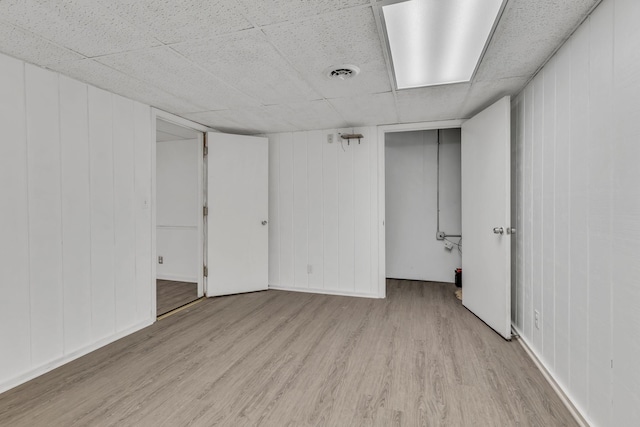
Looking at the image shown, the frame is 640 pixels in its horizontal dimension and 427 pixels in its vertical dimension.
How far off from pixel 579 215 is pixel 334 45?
1689 mm

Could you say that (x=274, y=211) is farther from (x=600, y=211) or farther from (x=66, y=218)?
(x=600, y=211)

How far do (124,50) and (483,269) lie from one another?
3.42m

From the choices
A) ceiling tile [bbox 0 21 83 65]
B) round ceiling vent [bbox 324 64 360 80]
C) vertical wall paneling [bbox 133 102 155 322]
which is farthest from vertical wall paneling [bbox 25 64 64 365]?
round ceiling vent [bbox 324 64 360 80]

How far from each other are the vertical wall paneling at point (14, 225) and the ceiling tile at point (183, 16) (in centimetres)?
107

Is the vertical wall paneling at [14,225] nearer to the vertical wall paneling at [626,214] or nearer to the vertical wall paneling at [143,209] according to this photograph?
the vertical wall paneling at [143,209]

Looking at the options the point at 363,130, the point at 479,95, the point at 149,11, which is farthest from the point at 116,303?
the point at 479,95

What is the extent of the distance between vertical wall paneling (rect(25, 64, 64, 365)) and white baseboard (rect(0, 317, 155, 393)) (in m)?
0.05

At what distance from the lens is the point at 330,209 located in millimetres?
3982

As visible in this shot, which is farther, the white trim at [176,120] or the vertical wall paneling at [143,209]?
the white trim at [176,120]

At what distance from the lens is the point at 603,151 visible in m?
1.42

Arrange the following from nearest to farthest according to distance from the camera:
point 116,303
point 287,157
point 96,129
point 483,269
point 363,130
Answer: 1. point 96,129
2. point 116,303
3. point 483,269
4. point 363,130
5. point 287,157

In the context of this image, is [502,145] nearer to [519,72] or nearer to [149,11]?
[519,72]

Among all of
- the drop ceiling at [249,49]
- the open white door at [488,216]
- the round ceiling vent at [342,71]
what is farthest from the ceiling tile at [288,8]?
the open white door at [488,216]

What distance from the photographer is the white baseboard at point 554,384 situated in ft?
5.16
